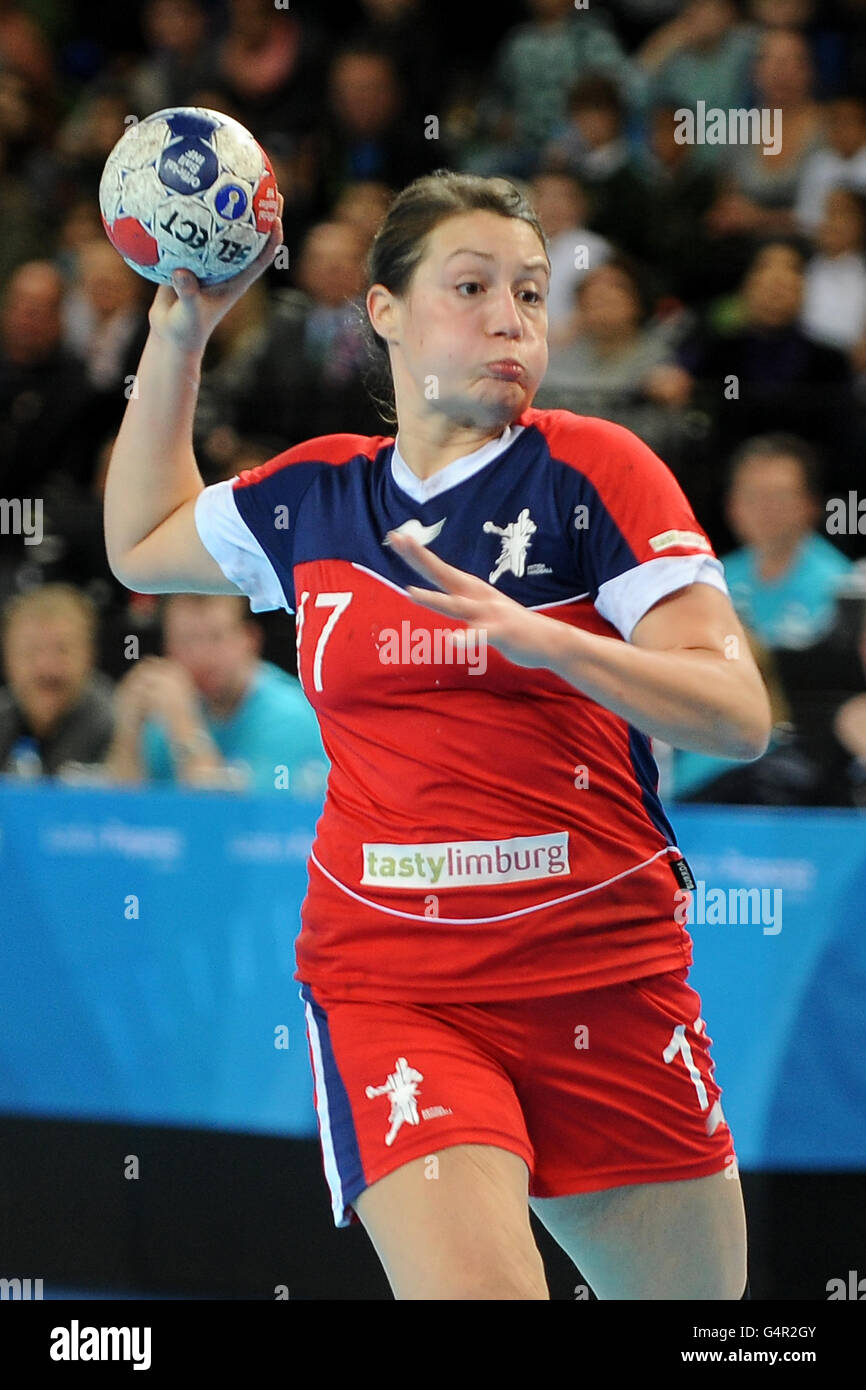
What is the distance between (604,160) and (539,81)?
82cm

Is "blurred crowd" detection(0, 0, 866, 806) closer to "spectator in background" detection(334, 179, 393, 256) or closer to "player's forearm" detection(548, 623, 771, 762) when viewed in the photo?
"spectator in background" detection(334, 179, 393, 256)

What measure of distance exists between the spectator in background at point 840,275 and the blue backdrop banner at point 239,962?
277cm

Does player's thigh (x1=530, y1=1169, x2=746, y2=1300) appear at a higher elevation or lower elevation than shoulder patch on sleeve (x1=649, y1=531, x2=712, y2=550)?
lower

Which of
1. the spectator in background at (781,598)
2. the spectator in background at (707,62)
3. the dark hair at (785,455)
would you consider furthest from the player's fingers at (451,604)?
the spectator in background at (707,62)

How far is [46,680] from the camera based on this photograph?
15.9 feet

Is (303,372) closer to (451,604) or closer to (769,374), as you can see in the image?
(769,374)

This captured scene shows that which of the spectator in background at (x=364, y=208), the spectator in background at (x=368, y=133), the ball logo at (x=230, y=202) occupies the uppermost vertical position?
the spectator in background at (x=368, y=133)

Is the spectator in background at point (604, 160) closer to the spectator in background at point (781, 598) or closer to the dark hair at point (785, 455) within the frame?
the spectator in background at point (781, 598)

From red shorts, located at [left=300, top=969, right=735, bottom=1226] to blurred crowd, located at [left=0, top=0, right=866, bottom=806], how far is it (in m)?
1.19

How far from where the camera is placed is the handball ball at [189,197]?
2902 mm

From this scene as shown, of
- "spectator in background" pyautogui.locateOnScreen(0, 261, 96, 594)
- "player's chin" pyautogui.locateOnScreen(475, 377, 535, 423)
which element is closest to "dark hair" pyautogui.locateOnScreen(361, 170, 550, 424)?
"player's chin" pyautogui.locateOnScreen(475, 377, 535, 423)

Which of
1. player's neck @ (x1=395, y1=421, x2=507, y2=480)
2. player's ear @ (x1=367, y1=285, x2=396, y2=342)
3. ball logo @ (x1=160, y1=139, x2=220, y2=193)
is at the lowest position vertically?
player's neck @ (x1=395, y1=421, x2=507, y2=480)

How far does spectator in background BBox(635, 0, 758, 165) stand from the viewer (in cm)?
714
